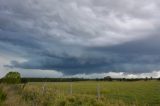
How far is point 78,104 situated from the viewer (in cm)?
2242

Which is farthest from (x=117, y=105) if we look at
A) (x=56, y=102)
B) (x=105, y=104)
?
(x=56, y=102)

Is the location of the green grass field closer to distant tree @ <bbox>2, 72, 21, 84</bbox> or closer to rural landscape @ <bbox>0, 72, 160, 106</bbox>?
rural landscape @ <bbox>0, 72, 160, 106</bbox>

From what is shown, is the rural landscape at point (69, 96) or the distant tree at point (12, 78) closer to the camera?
the rural landscape at point (69, 96)

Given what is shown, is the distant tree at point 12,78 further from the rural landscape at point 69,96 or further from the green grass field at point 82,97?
the green grass field at point 82,97

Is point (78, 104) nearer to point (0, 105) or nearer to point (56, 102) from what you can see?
point (56, 102)

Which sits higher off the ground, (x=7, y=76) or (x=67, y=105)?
(x=7, y=76)

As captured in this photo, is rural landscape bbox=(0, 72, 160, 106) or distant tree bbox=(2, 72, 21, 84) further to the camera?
distant tree bbox=(2, 72, 21, 84)

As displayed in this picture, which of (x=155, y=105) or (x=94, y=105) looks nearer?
(x=94, y=105)

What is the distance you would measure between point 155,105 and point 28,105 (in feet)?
34.5

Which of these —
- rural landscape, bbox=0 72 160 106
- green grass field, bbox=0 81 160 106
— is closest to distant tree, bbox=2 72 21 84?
rural landscape, bbox=0 72 160 106

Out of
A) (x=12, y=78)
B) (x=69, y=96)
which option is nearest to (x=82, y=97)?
(x=69, y=96)

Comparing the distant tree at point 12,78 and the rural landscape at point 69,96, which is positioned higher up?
the distant tree at point 12,78

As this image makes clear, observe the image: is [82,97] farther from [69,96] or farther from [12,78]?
[12,78]

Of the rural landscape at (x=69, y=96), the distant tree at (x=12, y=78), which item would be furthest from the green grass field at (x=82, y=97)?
the distant tree at (x=12, y=78)
